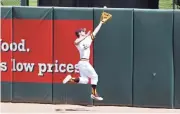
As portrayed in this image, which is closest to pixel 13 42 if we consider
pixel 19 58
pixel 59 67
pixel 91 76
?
pixel 19 58

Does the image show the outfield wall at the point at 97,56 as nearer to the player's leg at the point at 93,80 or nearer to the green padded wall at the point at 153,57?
the green padded wall at the point at 153,57

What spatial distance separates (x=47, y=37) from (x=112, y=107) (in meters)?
2.14

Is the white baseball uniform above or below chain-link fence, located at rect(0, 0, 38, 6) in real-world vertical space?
below

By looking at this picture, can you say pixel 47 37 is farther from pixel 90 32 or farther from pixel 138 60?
pixel 138 60

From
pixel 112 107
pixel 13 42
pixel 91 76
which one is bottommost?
pixel 112 107

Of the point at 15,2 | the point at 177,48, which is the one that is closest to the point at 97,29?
the point at 177,48

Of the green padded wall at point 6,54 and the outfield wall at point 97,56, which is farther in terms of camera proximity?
the green padded wall at point 6,54

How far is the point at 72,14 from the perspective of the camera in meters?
11.2

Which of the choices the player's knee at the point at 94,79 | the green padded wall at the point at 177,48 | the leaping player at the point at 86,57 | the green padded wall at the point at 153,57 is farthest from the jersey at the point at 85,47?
the green padded wall at the point at 177,48

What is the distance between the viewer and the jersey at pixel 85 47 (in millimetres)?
10992

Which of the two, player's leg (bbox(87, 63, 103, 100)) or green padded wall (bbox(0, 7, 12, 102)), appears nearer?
player's leg (bbox(87, 63, 103, 100))

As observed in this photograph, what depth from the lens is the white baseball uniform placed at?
36.1 ft

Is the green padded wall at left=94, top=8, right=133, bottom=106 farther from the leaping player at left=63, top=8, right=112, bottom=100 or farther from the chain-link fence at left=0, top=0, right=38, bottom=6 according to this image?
the chain-link fence at left=0, top=0, right=38, bottom=6

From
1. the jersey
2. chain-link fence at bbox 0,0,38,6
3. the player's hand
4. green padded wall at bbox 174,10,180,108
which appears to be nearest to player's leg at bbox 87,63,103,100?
the jersey
